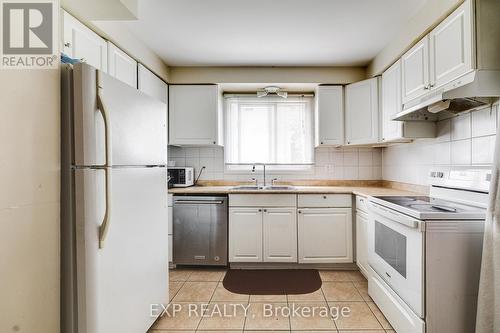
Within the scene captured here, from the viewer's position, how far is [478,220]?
1.43 meters

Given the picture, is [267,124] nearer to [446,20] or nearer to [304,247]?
[304,247]

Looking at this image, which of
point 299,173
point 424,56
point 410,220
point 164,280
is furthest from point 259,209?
point 424,56

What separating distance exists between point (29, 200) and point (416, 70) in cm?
261

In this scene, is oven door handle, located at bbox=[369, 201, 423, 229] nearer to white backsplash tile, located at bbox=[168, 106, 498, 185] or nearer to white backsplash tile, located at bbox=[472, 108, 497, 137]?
white backsplash tile, located at bbox=[168, 106, 498, 185]

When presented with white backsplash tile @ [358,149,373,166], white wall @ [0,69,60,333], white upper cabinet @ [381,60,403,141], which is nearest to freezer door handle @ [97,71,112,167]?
white wall @ [0,69,60,333]

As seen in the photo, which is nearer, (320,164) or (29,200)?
(29,200)

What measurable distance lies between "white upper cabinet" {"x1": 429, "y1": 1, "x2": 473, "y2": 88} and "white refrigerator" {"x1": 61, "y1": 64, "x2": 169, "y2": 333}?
77.1 inches

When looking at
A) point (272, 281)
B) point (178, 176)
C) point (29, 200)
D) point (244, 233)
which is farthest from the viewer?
point (178, 176)

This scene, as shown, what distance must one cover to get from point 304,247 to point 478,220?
1.58 metres

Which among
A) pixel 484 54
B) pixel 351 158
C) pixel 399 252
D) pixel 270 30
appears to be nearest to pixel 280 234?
pixel 399 252

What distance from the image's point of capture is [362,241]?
2512 millimetres

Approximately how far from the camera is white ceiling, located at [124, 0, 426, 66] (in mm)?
1928

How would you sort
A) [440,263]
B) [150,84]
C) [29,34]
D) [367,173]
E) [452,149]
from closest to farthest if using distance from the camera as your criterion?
[29,34], [440,263], [452,149], [150,84], [367,173]

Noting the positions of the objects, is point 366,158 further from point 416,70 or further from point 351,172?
point 416,70
